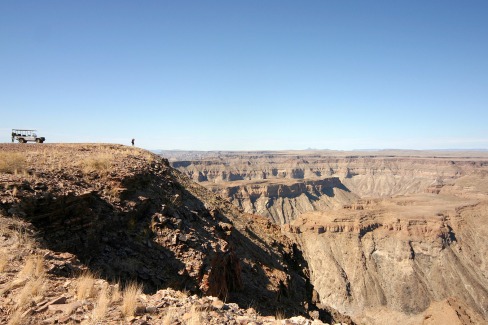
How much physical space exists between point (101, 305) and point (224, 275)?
682 cm

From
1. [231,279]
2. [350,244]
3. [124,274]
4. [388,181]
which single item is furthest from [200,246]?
[388,181]

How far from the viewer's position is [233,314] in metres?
5.88

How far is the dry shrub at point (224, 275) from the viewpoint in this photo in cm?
1022

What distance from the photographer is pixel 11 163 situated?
9.84m

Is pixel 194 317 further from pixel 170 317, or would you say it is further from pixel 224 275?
pixel 224 275

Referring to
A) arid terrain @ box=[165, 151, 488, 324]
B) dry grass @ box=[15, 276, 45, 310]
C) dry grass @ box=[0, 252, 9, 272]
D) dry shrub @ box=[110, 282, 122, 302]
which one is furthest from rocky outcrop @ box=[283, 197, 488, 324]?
dry grass @ box=[0, 252, 9, 272]

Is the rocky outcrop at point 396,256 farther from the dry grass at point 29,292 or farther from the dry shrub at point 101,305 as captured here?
the dry grass at point 29,292

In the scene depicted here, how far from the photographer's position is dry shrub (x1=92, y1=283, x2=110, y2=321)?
461 centimetres

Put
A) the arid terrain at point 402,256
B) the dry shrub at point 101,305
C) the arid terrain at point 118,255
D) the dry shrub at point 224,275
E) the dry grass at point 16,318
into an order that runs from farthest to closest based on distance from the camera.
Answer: the arid terrain at point 402,256
the dry shrub at point 224,275
the arid terrain at point 118,255
the dry shrub at point 101,305
the dry grass at point 16,318

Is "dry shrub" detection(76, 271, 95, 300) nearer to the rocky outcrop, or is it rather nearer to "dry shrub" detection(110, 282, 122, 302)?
"dry shrub" detection(110, 282, 122, 302)

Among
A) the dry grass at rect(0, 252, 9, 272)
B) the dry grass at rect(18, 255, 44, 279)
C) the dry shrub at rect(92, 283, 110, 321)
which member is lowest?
the dry shrub at rect(92, 283, 110, 321)

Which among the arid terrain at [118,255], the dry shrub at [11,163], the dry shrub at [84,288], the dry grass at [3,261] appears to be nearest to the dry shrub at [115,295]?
the arid terrain at [118,255]

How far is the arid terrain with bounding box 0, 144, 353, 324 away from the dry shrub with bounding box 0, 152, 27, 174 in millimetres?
32

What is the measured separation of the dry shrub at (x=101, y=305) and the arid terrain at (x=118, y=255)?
0.05 ft
